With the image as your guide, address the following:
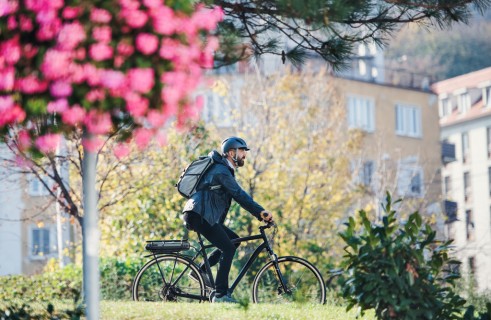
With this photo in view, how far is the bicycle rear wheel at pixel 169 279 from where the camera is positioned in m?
13.8

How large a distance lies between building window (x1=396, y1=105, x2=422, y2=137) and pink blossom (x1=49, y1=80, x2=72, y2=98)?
6046cm

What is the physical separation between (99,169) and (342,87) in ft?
130

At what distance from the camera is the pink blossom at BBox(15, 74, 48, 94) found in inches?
332

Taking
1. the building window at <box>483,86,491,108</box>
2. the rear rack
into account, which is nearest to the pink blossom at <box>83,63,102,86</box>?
the rear rack

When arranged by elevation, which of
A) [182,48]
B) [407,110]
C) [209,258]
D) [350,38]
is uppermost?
[407,110]

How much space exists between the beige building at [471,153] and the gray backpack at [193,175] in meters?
68.9

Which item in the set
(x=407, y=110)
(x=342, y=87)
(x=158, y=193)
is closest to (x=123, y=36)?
(x=158, y=193)

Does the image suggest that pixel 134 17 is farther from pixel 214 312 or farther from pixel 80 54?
pixel 214 312

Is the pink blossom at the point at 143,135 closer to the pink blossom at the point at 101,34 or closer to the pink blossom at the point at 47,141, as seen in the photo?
the pink blossom at the point at 47,141

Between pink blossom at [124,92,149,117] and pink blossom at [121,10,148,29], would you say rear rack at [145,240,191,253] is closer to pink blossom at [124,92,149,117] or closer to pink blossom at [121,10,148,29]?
pink blossom at [124,92,149,117]

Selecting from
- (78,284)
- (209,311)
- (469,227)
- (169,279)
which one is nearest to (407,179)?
(469,227)

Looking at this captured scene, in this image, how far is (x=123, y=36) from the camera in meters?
8.39

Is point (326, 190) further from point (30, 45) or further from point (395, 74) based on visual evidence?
point (395, 74)

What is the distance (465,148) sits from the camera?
87125 mm
